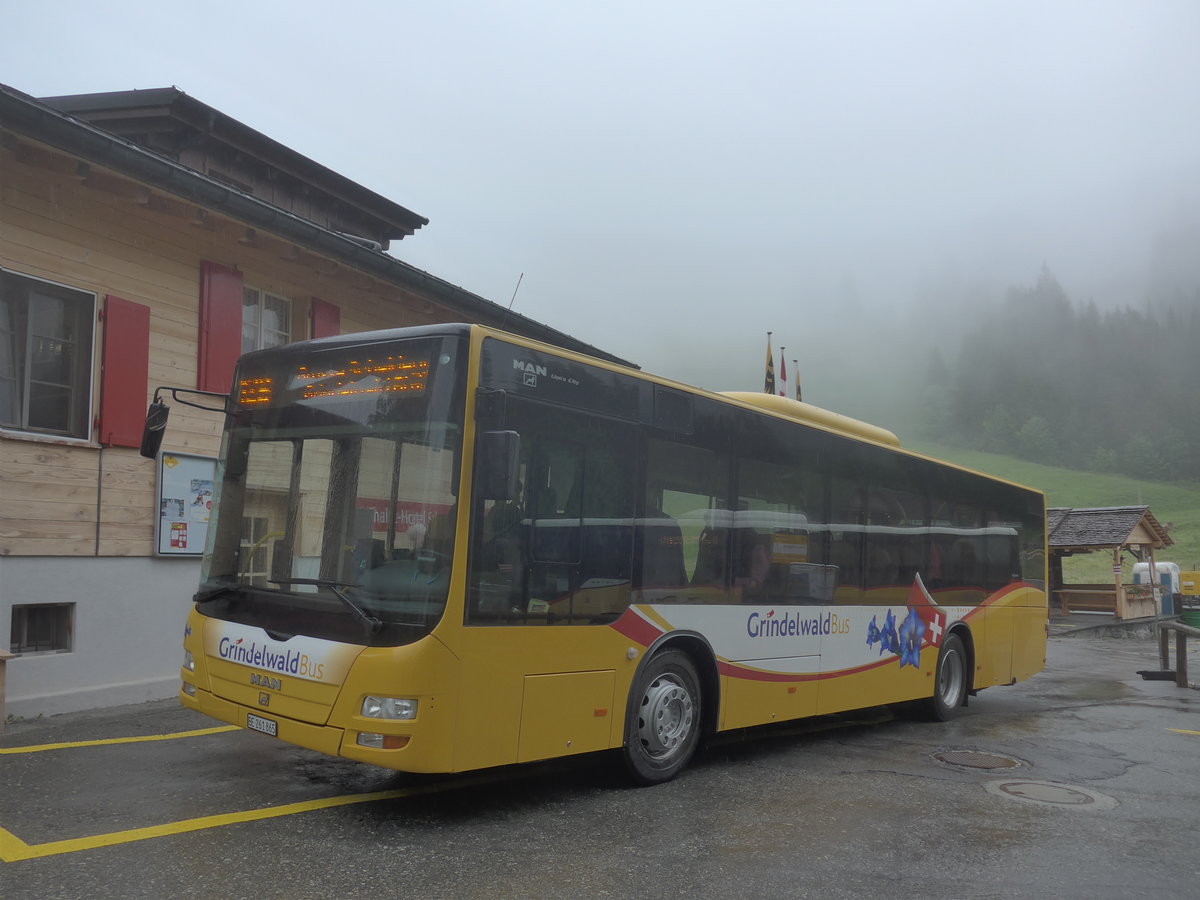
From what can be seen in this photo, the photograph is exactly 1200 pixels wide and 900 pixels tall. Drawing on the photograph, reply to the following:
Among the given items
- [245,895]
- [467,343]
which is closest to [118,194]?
[467,343]

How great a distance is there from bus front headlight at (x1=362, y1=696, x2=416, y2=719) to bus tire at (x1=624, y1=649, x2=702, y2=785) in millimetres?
1776

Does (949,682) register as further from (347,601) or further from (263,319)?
(263,319)

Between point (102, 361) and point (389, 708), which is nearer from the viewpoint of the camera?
point (389, 708)

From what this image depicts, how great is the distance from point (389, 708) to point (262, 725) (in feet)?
3.30

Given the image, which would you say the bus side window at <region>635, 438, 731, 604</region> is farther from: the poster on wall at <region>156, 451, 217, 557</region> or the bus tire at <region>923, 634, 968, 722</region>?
the poster on wall at <region>156, 451, 217, 557</region>

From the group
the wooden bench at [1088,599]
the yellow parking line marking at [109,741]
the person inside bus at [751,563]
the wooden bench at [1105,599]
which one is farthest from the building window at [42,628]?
the wooden bench at [1088,599]

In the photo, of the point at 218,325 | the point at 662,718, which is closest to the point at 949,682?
the point at 662,718

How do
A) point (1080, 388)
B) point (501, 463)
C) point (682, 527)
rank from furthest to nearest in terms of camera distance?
point (1080, 388) < point (682, 527) < point (501, 463)

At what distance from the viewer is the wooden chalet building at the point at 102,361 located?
8961mm

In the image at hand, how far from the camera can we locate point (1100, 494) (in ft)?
306

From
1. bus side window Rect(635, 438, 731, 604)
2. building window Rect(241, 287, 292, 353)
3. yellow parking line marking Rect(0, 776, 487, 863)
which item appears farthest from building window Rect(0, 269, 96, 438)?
bus side window Rect(635, 438, 731, 604)

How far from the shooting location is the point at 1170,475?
387 ft

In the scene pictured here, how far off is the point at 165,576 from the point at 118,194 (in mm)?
3860

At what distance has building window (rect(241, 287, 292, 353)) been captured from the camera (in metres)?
11.7
